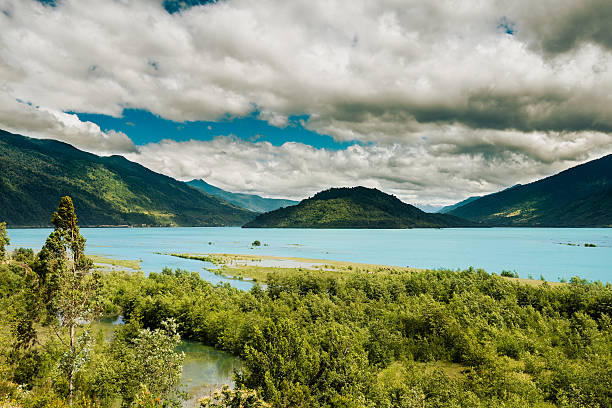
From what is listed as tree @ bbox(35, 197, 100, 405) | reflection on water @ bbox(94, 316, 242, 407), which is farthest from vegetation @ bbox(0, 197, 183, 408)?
reflection on water @ bbox(94, 316, 242, 407)

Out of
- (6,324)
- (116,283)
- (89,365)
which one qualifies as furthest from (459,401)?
(116,283)

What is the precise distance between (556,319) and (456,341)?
17.2 metres

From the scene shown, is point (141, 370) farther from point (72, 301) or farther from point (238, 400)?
point (238, 400)

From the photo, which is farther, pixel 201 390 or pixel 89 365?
pixel 201 390

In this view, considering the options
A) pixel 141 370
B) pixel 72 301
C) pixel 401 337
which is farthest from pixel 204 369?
pixel 72 301

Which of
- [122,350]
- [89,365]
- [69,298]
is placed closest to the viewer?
[69,298]

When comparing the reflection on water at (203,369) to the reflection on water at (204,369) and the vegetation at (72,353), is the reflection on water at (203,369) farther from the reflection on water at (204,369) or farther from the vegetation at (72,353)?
the vegetation at (72,353)

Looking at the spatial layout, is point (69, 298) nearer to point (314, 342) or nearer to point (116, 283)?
point (314, 342)

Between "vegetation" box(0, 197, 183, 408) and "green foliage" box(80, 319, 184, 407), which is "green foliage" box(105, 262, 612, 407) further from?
"vegetation" box(0, 197, 183, 408)

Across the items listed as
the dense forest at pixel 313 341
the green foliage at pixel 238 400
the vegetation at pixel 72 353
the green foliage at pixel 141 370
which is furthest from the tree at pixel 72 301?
the green foliage at pixel 238 400

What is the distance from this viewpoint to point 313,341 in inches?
1238

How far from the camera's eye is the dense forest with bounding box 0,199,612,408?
887 inches

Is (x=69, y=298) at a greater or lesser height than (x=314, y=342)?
greater

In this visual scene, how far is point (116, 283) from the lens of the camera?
72938 mm
